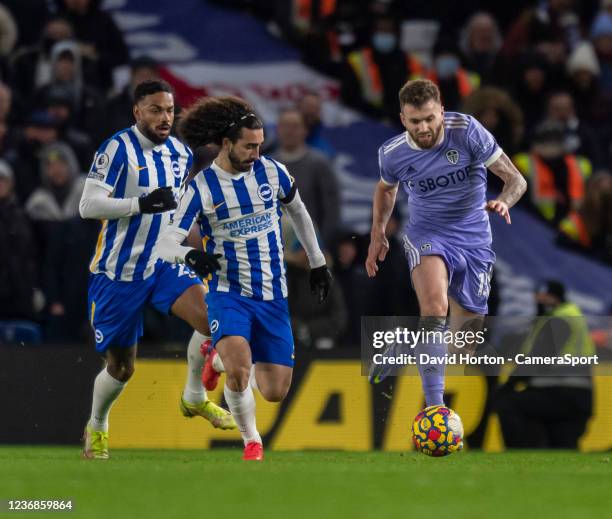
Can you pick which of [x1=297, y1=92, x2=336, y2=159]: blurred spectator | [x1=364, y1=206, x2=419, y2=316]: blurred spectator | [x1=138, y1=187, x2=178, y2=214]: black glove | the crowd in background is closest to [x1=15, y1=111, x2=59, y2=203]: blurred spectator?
the crowd in background

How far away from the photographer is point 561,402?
11836mm

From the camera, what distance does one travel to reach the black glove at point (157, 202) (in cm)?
920

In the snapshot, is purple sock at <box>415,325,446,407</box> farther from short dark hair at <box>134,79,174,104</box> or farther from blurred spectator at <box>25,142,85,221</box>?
blurred spectator at <box>25,142,85,221</box>

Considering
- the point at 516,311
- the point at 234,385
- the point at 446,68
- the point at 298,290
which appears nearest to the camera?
the point at 234,385

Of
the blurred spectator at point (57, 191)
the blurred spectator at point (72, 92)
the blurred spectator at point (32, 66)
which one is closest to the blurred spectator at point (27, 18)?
the blurred spectator at point (32, 66)

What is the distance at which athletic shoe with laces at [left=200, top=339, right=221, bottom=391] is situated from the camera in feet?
31.9

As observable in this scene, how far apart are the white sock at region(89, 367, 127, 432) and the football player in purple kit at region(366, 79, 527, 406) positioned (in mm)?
1761

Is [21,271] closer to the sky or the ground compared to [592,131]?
closer to the ground

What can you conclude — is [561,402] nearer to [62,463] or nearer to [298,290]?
[298,290]

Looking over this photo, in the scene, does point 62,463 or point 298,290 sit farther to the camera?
point 298,290

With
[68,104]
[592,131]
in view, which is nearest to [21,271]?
[68,104]

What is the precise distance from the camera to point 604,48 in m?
15.9

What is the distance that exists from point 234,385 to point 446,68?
21.9ft

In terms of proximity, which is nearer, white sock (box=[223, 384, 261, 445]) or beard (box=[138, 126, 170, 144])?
white sock (box=[223, 384, 261, 445])
